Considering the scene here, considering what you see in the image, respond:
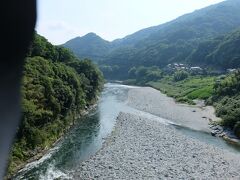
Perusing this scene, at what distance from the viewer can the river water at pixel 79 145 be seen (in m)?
22.8

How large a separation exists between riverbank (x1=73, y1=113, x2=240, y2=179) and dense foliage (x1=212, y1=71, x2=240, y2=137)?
5.98 metres

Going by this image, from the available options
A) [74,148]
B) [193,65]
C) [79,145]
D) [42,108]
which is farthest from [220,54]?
[74,148]

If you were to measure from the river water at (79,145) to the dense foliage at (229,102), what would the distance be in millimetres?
2967

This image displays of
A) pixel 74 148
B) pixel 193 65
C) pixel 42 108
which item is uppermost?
pixel 193 65

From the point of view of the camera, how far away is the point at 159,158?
87.1 feet

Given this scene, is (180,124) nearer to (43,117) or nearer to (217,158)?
(217,158)

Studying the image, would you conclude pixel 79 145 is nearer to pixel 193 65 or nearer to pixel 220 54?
pixel 220 54

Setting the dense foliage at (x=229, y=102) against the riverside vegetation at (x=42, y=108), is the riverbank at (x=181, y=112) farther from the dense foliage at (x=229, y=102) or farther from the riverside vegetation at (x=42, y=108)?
the riverside vegetation at (x=42, y=108)

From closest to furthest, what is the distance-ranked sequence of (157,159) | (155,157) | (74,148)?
(157,159) < (155,157) < (74,148)

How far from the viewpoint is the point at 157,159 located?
26281 mm

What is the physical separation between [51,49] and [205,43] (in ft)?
289

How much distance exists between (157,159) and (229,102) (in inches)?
975

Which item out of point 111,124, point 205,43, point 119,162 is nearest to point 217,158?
point 119,162

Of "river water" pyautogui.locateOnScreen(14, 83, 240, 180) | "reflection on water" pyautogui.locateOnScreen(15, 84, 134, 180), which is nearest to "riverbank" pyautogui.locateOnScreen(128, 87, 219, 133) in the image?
"river water" pyautogui.locateOnScreen(14, 83, 240, 180)
